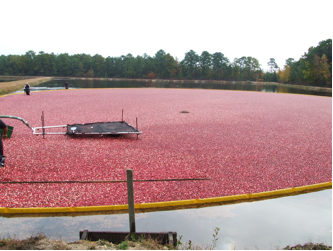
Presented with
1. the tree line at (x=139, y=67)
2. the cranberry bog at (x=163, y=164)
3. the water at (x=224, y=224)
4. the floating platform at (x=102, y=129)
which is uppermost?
the tree line at (x=139, y=67)

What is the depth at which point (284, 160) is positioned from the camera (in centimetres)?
798

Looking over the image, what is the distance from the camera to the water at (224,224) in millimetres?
4395

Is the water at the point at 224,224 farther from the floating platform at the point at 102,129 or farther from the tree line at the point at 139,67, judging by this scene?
the tree line at the point at 139,67

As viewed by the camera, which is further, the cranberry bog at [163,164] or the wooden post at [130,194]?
the cranberry bog at [163,164]

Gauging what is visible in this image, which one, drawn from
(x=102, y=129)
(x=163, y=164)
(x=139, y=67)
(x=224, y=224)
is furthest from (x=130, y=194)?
(x=139, y=67)

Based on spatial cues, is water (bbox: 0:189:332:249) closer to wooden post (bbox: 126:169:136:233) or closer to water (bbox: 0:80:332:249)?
water (bbox: 0:80:332:249)

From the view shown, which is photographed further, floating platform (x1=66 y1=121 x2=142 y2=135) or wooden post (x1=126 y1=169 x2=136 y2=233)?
floating platform (x1=66 y1=121 x2=142 y2=135)

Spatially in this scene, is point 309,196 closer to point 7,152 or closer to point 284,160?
point 284,160

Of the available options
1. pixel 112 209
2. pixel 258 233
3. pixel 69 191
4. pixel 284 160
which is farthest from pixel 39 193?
pixel 284 160

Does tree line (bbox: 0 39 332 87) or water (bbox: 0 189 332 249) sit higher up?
tree line (bbox: 0 39 332 87)

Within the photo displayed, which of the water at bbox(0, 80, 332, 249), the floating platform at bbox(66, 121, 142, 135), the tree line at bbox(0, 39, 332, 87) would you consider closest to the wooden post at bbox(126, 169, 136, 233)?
the water at bbox(0, 80, 332, 249)

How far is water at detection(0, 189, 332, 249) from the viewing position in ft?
14.4

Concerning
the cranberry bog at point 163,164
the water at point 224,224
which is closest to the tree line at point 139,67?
the cranberry bog at point 163,164

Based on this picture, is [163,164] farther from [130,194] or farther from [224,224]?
[130,194]
